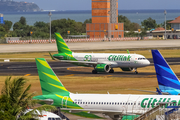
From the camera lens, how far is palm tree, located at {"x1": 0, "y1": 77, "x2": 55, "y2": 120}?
19.0m

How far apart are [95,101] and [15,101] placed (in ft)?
34.7

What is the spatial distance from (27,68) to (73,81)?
22522mm

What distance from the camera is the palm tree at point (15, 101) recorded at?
62.3ft

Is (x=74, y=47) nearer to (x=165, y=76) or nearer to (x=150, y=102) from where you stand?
(x=165, y=76)

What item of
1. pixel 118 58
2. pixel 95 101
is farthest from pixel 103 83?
pixel 95 101

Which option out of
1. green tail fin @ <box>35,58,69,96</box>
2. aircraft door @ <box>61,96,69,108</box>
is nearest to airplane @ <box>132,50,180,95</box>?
aircraft door @ <box>61,96,69,108</box>

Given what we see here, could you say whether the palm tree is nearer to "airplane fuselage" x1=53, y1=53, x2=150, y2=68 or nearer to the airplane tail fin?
the airplane tail fin

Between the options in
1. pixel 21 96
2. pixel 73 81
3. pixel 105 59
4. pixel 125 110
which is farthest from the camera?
pixel 105 59

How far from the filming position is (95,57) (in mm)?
71562

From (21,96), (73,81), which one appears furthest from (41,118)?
(73,81)

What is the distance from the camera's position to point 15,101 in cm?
1973

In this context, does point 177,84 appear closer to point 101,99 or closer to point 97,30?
point 101,99

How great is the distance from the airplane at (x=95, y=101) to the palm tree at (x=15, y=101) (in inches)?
365

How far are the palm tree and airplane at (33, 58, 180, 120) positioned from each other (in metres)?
9.28
